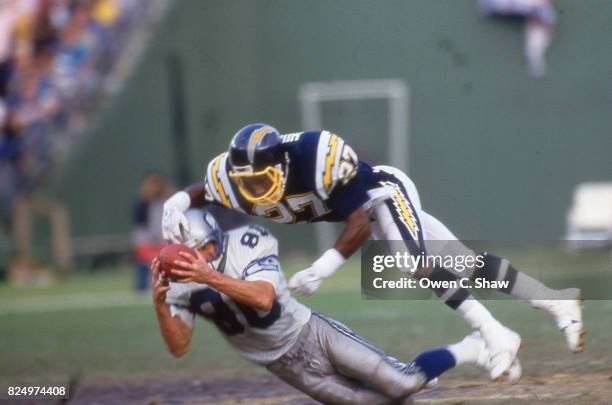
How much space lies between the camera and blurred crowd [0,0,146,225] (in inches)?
539

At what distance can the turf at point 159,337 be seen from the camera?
26.0ft

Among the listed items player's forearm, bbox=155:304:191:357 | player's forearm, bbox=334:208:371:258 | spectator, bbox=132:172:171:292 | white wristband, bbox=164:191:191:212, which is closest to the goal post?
spectator, bbox=132:172:171:292

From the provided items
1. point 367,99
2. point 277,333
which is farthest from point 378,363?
point 367,99

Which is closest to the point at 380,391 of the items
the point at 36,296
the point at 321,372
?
the point at 321,372

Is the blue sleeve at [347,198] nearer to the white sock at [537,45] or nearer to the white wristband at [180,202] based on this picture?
the white wristband at [180,202]

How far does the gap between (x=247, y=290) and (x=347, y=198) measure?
1.19m

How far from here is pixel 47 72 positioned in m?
14.4

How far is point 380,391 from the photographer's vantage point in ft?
16.9

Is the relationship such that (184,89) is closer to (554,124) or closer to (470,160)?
(470,160)

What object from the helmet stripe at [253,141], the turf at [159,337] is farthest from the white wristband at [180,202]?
the turf at [159,337]

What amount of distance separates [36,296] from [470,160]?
22.0 ft

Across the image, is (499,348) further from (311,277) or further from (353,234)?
(311,277)

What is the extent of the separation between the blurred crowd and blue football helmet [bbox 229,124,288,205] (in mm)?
8688

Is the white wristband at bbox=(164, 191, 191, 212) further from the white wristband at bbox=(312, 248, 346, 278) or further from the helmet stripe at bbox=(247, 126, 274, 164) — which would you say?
the white wristband at bbox=(312, 248, 346, 278)
